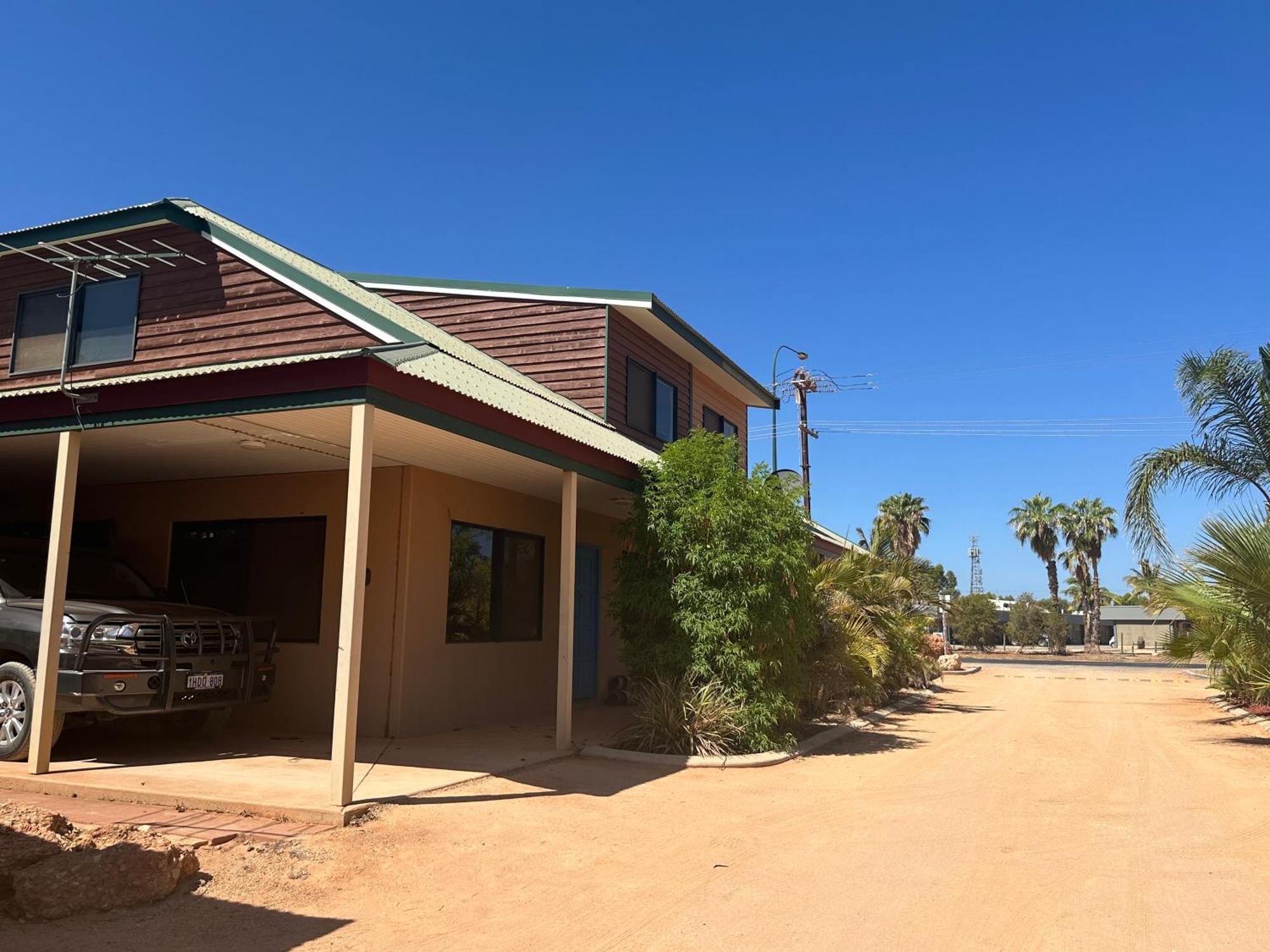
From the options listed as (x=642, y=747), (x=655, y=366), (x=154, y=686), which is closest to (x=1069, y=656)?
(x=655, y=366)

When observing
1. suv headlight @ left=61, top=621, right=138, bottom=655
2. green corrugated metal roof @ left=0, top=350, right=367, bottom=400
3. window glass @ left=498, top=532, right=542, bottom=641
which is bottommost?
suv headlight @ left=61, top=621, right=138, bottom=655

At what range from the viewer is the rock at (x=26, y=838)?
492cm

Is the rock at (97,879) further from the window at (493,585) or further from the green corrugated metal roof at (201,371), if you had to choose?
the window at (493,585)

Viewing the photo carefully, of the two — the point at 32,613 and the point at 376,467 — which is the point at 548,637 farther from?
the point at 32,613

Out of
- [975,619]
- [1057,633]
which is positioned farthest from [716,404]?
[975,619]

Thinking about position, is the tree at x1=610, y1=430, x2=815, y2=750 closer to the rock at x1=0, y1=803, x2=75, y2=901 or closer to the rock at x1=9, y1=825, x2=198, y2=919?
the rock at x1=9, y1=825, x2=198, y2=919

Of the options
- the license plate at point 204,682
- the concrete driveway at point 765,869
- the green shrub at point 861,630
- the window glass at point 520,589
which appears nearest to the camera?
A: the concrete driveway at point 765,869

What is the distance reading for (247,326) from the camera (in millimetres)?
9961

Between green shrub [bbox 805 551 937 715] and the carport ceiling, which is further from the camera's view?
green shrub [bbox 805 551 937 715]

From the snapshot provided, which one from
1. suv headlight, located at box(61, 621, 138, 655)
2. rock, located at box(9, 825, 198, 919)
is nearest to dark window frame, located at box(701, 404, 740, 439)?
suv headlight, located at box(61, 621, 138, 655)

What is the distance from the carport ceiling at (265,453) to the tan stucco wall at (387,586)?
0.24 metres

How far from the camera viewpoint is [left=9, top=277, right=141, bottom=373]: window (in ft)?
35.2

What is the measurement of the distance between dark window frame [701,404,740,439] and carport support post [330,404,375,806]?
11912mm

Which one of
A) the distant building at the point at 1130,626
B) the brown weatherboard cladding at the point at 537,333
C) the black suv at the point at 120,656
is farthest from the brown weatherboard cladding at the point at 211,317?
the distant building at the point at 1130,626
